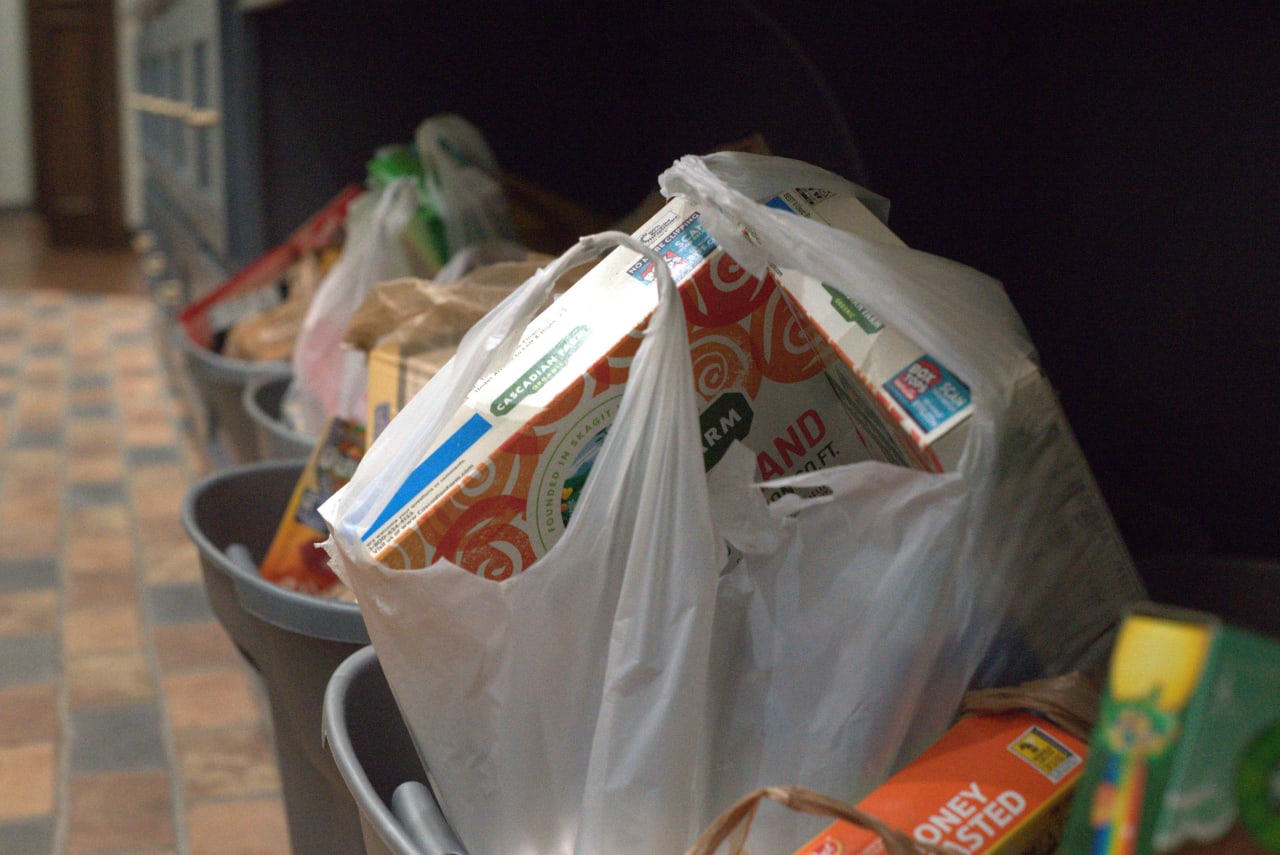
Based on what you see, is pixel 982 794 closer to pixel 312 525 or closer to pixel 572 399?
pixel 572 399

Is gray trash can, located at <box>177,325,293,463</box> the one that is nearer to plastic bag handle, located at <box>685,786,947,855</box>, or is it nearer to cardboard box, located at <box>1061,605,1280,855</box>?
plastic bag handle, located at <box>685,786,947,855</box>

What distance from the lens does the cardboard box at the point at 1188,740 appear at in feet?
0.94

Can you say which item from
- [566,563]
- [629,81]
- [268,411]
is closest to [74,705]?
[268,411]

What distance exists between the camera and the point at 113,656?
5.27 feet

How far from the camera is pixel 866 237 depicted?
57 cm

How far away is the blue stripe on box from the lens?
546 mm

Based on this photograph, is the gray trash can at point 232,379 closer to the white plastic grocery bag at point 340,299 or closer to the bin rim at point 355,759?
the white plastic grocery bag at point 340,299

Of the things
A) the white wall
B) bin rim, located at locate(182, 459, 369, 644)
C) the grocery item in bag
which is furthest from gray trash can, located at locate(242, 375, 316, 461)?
the white wall

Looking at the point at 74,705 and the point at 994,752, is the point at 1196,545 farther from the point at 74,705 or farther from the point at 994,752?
the point at 74,705

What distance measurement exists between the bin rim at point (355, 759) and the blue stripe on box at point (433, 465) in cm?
9

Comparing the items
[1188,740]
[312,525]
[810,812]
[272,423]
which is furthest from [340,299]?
[1188,740]

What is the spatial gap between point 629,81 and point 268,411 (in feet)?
2.18

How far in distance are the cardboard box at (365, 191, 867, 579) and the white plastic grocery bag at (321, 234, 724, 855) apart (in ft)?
0.05

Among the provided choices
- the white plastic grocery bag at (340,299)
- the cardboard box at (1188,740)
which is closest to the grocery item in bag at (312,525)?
the white plastic grocery bag at (340,299)
